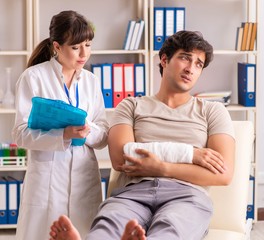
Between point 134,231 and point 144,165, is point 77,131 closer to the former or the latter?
point 144,165

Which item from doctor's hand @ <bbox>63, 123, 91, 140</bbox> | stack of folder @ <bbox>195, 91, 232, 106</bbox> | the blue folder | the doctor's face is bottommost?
stack of folder @ <bbox>195, 91, 232, 106</bbox>

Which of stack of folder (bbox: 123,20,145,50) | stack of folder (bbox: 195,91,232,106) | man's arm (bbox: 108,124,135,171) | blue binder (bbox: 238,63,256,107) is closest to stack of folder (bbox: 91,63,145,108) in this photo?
stack of folder (bbox: 123,20,145,50)

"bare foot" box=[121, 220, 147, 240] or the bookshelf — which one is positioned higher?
the bookshelf

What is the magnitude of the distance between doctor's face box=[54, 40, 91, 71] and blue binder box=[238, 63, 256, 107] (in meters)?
2.03

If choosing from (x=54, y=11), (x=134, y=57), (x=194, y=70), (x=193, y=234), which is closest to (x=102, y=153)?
(x=134, y=57)

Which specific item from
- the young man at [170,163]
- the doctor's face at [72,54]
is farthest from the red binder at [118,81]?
the doctor's face at [72,54]

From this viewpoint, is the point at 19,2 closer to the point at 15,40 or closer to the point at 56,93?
the point at 15,40

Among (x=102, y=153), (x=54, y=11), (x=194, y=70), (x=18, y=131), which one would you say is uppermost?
(x=54, y=11)

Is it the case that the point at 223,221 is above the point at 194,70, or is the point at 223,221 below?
below

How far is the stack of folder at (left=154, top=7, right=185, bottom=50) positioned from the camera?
4.37 meters

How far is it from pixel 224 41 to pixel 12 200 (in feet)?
5.75

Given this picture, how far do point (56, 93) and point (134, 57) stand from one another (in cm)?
202

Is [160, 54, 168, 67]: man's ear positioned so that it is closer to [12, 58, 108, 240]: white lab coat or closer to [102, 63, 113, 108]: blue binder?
[12, 58, 108, 240]: white lab coat

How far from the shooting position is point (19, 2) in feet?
14.6
